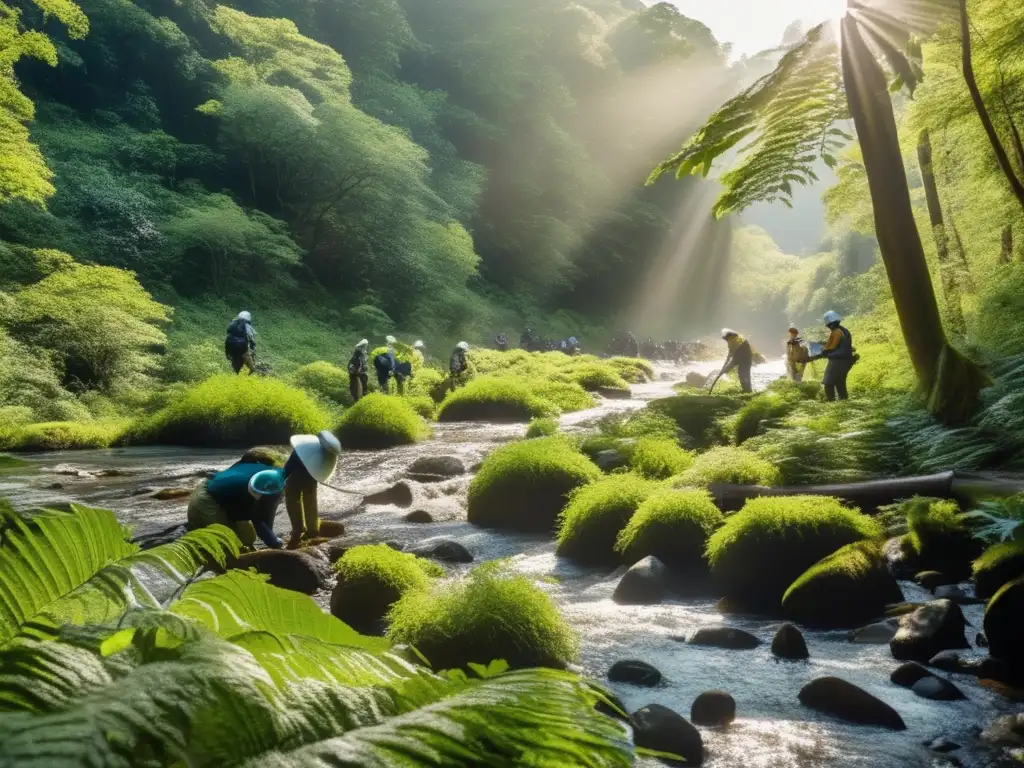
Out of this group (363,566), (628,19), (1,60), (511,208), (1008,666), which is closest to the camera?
(1008,666)

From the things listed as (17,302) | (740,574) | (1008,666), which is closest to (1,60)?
(17,302)

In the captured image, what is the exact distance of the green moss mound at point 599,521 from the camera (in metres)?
8.41

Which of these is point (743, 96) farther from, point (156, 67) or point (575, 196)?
point (575, 196)

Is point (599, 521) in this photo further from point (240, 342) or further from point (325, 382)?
point (325, 382)

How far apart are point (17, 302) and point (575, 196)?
4653 centimetres

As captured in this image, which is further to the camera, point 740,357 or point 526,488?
point 740,357

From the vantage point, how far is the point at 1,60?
642 inches

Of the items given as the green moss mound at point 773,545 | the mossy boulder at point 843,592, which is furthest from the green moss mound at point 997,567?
the green moss mound at point 773,545

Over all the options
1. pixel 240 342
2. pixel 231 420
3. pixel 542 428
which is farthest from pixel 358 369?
pixel 542 428

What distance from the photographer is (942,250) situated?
55.8ft

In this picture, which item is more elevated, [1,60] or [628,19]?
[628,19]

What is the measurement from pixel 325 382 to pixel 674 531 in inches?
691

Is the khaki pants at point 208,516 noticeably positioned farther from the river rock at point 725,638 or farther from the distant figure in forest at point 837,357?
the distant figure in forest at point 837,357

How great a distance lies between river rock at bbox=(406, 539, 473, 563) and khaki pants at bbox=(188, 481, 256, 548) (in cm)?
182
